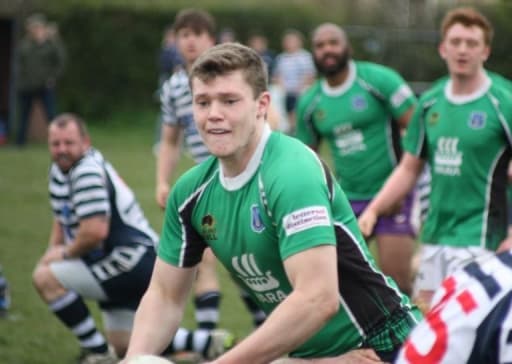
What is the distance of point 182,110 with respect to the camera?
809 centimetres

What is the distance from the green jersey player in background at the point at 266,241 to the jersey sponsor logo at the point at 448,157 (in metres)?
2.53

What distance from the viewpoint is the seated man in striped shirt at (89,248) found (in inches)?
262

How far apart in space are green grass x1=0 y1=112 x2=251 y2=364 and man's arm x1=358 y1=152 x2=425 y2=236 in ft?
6.60

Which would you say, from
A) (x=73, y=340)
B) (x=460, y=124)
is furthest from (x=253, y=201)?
(x=73, y=340)

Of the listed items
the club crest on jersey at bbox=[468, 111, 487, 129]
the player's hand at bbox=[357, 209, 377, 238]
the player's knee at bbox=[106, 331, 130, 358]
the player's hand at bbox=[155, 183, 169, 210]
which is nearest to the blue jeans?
the player's hand at bbox=[155, 183, 169, 210]

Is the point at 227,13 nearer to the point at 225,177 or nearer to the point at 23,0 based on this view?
the point at 23,0

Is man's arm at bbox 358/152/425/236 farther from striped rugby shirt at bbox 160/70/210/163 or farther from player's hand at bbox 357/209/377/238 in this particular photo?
striped rugby shirt at bbox 160/70/210/163

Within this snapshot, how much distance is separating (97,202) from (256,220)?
3017 millimetres

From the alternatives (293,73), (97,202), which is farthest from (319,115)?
(293,73)

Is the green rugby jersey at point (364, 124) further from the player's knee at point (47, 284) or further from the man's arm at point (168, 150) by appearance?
the player's knee at point (47, 284)

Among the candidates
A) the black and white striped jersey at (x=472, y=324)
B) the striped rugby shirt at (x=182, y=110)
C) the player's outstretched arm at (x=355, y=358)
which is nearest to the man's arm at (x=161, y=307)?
the player's outstretched arm at (x=355, y=358)

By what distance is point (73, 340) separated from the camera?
7.76 m

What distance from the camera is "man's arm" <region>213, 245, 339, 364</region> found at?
3350 mm

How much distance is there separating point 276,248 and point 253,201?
0.18 metres
